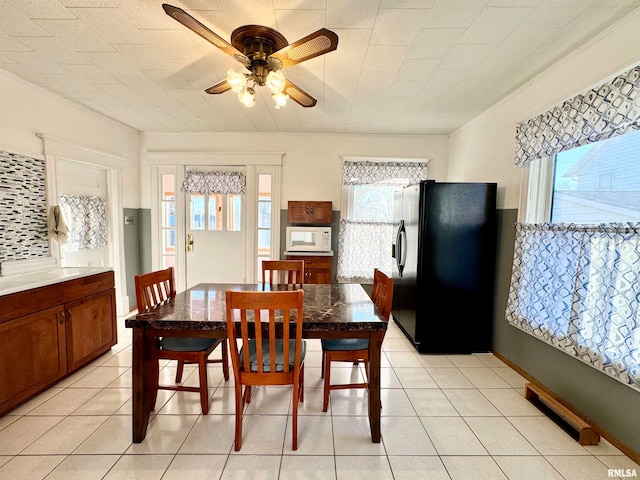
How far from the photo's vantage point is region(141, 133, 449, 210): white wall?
4.17 m

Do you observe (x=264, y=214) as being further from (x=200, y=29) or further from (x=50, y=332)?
(x=200, y=29)

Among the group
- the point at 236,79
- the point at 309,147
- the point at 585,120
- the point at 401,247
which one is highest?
the point at 309,147

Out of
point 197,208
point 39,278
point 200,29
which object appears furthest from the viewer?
point 197,208

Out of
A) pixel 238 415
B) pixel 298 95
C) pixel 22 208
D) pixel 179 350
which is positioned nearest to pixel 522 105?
pixel 298 95

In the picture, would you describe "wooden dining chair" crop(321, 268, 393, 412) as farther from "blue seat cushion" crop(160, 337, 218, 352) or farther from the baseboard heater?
Answer: the baseboard heater

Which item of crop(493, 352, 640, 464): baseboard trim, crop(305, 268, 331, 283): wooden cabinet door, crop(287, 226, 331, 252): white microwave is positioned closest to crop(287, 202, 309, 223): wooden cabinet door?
crop(287, 226, 331, 252): white microwave

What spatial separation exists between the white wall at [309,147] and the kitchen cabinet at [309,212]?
16.4 inches

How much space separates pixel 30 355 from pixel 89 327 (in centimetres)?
53

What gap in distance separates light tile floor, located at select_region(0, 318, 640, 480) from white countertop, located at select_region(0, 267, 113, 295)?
32.9 inches

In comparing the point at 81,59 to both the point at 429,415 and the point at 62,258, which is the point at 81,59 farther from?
the point at 429,415

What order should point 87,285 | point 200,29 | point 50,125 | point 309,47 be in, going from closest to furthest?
point 200,29 < point 309,47 < point 87,285 < point 50,125

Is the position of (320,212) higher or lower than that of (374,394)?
higher

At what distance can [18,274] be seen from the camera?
2539mm

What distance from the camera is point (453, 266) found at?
9.56 ft
